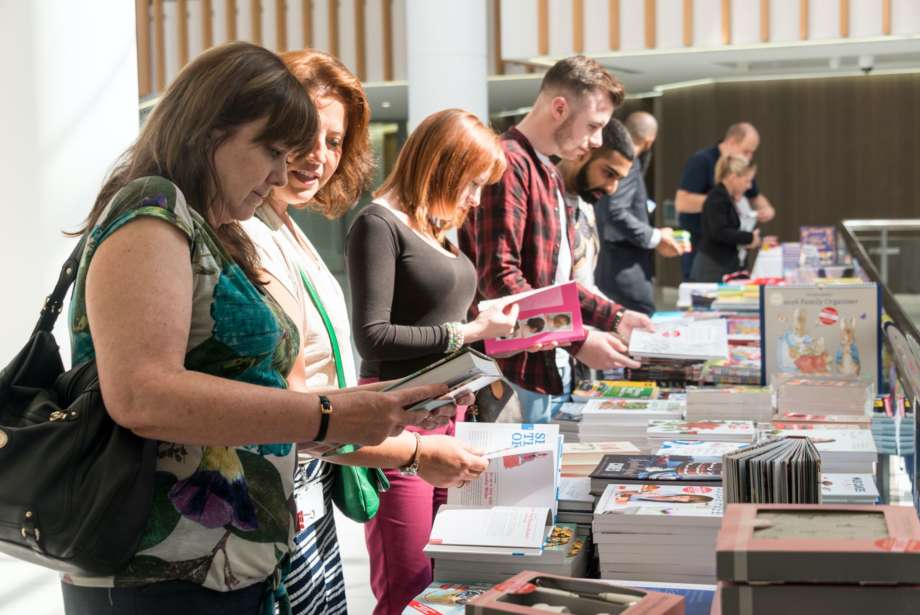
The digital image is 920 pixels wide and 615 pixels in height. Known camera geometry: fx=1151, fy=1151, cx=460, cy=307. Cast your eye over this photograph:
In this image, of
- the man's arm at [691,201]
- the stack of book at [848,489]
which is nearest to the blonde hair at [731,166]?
the man's arm at [691,201]

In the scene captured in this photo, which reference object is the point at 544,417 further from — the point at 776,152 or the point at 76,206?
the point at 776,152

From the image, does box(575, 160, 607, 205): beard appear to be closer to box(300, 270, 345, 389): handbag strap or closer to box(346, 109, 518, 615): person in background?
box(346, 109, 518, 615): person in background

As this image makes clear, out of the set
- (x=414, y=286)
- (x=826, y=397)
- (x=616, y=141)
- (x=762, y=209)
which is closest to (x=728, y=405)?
(x=826, y=397)

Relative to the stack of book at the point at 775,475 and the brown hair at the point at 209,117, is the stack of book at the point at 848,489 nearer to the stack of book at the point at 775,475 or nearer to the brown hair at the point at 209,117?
the stack of book at the point at 775,475

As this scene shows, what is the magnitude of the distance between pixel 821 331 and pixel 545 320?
0.98 metres

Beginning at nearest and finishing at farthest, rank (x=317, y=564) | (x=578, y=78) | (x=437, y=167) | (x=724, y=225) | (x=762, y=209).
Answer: (x=317, y=564)
(x=437, y=167)
(x=578, y=78)
(x=724, y=225)
(x=762, y=209)

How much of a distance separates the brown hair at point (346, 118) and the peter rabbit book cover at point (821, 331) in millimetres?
1641

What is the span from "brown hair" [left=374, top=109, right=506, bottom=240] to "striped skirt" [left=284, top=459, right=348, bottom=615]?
0.85 meters

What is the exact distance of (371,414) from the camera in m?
1.48

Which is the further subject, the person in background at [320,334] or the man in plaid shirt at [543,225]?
the man in plaid shirt at [543,225]

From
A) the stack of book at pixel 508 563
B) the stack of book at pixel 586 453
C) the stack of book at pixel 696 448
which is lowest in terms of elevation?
the stack of book at pixel 508 563

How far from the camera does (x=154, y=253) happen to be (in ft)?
4.47

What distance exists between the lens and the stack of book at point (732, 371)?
3736 mm

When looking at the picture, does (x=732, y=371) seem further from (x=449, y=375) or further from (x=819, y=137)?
(x=819, y=137)
